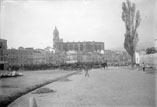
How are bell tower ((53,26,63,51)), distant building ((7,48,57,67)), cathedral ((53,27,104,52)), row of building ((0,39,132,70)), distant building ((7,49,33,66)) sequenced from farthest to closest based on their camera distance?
cathedral ((53,27,104,52)), bell tower ((53,26,63,51)), row of building ((0,39,132,70)), distant building ((7,48,57,67)), distant building ((7,49,33,66))

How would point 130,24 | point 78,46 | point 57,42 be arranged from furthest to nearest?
point 78,46
point 57,42
point 130,24

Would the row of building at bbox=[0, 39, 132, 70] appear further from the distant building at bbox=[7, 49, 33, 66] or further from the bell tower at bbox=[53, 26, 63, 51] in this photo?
the bell tower at bbox=[53, 26, 63, 51]

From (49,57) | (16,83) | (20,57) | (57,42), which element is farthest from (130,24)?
(57,42)

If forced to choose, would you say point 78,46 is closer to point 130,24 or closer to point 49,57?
point 49,57

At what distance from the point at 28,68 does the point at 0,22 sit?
35.2 m

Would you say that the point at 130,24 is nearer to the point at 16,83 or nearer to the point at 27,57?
the point at 16,83

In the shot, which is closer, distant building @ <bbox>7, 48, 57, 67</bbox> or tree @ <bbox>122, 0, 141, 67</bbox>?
tree @ <bbox>122, 0, 141, 67</bbox>

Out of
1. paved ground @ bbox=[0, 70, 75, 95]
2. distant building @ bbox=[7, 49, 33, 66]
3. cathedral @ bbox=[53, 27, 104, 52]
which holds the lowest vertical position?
paved ground @ bbox=[0, 70, 75, 95]

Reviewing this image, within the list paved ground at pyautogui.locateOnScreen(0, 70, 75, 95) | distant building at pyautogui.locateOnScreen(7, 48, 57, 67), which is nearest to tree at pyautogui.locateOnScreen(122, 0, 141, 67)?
paved ground at pyautogui.locateOnScreen(0, 70, 75, 95)

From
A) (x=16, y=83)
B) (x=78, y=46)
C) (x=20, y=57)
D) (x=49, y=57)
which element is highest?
(x=78, y=46)

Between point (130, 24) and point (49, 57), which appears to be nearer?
point (130, 24)

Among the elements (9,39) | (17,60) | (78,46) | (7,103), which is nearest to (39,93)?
(7,103)

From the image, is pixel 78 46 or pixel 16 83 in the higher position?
pixel 78 46

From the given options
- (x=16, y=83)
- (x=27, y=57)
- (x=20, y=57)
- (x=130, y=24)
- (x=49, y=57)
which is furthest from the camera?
(x=49, y=57)
